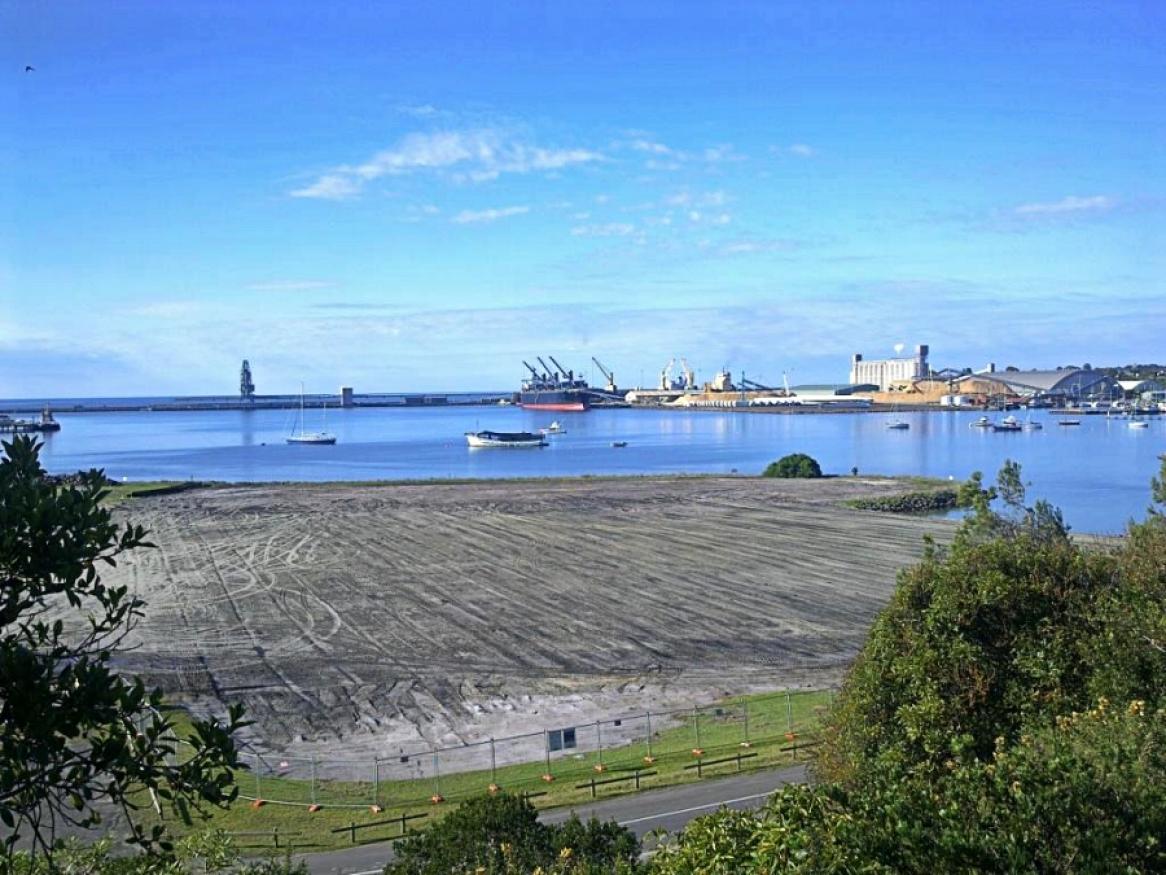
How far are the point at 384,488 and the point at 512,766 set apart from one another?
45343 mm

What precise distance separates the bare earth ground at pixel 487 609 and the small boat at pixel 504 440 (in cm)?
6051

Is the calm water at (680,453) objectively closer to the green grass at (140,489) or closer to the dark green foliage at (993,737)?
the green grass at (140,489)

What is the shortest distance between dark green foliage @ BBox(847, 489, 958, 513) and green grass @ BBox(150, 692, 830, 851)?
35.1m

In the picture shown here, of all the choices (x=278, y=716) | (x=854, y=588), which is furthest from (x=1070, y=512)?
(x=278, y=716)

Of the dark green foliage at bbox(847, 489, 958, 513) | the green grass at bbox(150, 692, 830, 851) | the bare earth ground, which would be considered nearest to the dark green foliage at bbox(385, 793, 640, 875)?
the green grass at bbox(150, 692, 830, 851)

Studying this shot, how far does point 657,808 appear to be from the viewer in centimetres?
1544

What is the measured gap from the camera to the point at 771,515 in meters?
47.7

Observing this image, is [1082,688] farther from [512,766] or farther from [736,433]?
[736,433]

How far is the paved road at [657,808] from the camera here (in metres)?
13.8

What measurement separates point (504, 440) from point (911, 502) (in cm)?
6470

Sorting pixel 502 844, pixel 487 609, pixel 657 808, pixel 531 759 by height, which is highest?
pixel 502 844

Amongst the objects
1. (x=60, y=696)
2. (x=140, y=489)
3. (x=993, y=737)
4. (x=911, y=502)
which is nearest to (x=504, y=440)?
(x=140, y=489)

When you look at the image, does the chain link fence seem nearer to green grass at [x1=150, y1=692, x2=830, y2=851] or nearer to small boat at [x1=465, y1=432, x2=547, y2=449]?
green grass at [x1=150, y1=692, x2=830, y2=851]

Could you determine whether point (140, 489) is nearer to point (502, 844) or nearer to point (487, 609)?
point (487, 609)
